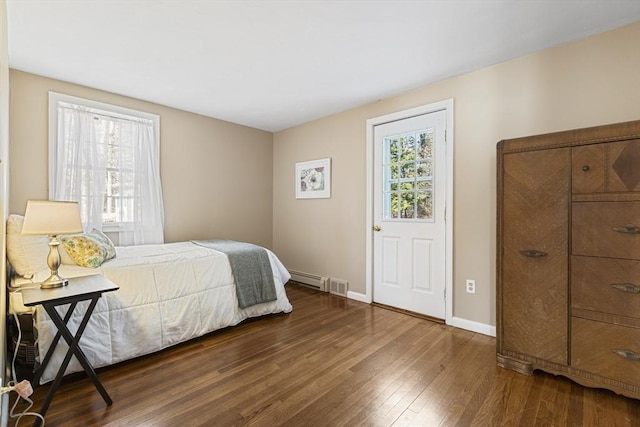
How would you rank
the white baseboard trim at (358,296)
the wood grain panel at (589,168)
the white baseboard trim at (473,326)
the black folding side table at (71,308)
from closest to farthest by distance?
A: the black folding side table at (71,308)
the wood grain panel at (589,168)
the white baseboard trim at (473,326)
the white baseboard trim at (358,296)

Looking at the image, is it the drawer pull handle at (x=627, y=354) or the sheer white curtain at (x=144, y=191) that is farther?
the sheer white curtain at (x=144, y=191)

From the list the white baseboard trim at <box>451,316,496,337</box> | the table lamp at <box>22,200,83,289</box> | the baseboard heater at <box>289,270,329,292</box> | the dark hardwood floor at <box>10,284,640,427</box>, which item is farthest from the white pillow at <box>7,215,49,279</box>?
the white baseboard trim at <box>451,316,496,337</box>

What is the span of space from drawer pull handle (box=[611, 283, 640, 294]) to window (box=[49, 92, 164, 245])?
4.02 meters

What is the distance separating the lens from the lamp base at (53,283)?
5.39 ft

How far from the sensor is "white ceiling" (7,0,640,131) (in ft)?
6.11

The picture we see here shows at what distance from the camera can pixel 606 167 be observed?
1.72 m

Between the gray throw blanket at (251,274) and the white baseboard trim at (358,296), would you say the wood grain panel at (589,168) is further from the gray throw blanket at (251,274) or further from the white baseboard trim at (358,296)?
the gray throw blanket at (251,274)

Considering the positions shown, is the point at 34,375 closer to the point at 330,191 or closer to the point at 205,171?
the point at 205,171

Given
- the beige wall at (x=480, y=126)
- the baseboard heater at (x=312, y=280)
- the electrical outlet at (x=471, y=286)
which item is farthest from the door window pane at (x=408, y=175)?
the baseboard heater at (x=312, y=280)

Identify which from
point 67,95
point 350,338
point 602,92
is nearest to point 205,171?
point 67,95

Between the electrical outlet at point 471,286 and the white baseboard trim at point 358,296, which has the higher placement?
the electrical outlet at point 471,286

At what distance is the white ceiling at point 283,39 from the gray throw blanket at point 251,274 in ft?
5.57

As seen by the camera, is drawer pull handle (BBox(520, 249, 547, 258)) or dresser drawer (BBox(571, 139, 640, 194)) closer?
dresser drawer (BBox(571, 139, 640, 194))

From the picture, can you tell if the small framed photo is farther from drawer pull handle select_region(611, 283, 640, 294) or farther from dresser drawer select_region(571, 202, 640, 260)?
drawer pull handle select_region(611, 283, 640, 294)
